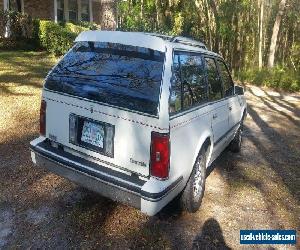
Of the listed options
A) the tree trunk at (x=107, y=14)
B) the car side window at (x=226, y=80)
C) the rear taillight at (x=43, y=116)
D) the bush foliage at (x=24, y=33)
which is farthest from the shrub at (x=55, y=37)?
the rear taillight at (x=43, y=116)

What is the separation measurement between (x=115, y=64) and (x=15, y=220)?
210cm

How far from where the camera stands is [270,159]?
22.7 ft

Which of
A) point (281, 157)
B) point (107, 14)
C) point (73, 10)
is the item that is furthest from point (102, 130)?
point (73, 10)

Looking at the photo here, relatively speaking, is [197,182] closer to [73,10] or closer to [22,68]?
[22,68]

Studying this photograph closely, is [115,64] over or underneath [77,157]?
over

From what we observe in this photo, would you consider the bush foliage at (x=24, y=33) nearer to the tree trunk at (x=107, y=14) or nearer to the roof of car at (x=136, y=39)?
the tree trunk at (x=107, y=14)

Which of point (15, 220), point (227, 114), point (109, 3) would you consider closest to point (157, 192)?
point (15, 220)

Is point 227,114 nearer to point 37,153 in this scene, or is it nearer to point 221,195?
point 221,195

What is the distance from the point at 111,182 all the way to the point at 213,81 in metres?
2.21

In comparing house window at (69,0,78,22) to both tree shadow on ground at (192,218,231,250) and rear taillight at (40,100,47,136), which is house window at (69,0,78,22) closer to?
rear taillight at (40,100,47,136)

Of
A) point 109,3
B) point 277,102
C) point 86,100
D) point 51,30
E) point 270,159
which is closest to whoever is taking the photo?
point 86,100

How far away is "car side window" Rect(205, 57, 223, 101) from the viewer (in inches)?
192

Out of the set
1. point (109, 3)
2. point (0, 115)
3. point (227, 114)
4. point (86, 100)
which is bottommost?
point (0, 115)

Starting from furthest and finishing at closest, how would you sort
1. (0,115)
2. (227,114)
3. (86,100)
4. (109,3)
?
(109,3)
(0,115)
(227,114)
(86,100)
